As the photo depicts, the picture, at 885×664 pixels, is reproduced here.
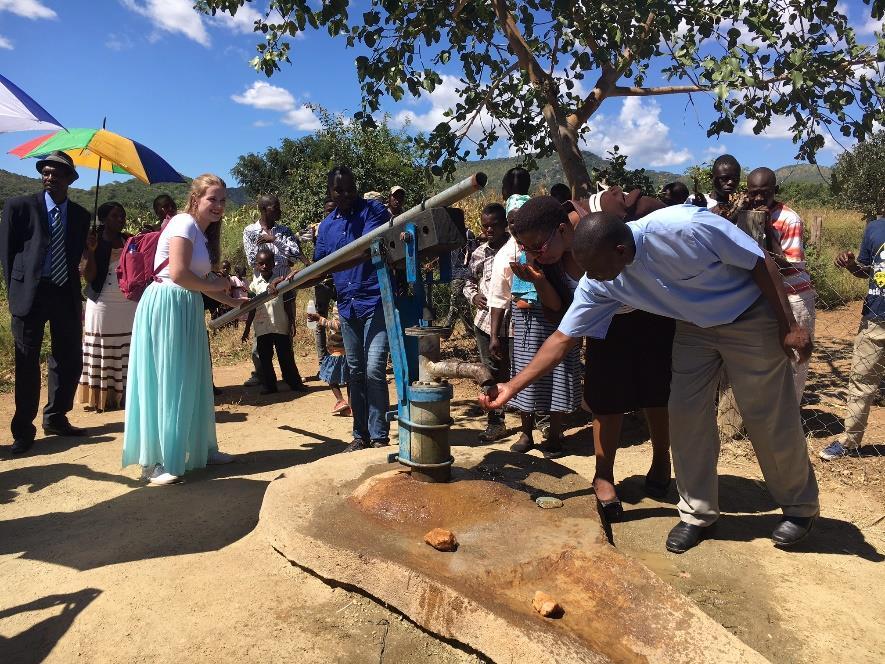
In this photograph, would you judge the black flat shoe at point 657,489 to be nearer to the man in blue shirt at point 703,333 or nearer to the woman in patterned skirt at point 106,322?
the man in blue shirt at point 703,333

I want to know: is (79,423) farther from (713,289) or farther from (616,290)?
(713,289)

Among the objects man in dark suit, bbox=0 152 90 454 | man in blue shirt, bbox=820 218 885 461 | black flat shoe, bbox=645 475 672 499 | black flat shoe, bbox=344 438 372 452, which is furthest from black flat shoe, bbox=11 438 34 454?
man in blue shirt, bbox=820 218 885 461

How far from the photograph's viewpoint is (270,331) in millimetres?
5988

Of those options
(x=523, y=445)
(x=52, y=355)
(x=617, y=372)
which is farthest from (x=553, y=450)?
(x=52, y=355)

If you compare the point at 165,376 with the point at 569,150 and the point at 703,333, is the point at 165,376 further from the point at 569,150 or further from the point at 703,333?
the point at 569,150

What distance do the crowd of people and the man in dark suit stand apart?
1 centimetres

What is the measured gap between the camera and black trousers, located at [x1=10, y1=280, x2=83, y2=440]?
4.61m

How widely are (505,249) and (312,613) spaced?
253 cm

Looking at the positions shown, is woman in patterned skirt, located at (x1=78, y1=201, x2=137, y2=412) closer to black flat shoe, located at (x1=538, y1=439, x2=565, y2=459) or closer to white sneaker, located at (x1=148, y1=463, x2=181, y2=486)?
white sneaker, located at (x1=148, y1=463, x2=181, y2=486)

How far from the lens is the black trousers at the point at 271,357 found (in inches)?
240

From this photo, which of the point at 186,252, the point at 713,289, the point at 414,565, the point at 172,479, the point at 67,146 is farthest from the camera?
the point at 67,146

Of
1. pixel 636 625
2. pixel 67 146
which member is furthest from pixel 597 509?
pixel 67 146

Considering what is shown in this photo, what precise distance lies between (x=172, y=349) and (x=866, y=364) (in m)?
4.21

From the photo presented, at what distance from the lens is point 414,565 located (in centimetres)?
245
